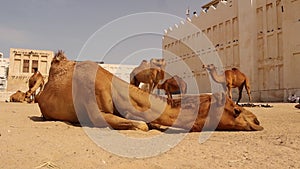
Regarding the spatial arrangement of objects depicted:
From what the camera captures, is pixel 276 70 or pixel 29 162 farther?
pixel 276 70

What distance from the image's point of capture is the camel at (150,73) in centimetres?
1138

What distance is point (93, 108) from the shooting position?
166 inches

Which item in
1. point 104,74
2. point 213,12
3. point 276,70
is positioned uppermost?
point 213,12

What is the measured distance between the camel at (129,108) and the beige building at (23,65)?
35.1 meters

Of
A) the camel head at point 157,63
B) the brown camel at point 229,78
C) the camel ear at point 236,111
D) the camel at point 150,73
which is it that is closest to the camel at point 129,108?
the camel ear at point 236,111

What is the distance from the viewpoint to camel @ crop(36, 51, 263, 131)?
13.4 ft

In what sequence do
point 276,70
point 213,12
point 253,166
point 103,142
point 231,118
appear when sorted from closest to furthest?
point 253,166 < point 103,142 < point 231,118 < point 276,70 < point 213,12

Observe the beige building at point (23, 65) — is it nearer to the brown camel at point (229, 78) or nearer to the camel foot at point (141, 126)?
the brown camel at point (229, 78)

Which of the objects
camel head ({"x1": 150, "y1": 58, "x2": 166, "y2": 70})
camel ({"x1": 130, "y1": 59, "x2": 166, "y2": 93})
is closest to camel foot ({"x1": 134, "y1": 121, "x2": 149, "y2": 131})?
camel ({"x1": 130, "y1": 59, "x2": 166, "y2": 93})

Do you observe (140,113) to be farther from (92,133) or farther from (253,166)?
(253,166)

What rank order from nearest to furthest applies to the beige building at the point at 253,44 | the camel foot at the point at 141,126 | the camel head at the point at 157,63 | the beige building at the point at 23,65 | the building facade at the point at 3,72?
the camel foot at the point at 141,126 < the camel head at the point at 157,63 < the beige building at the point at 253,44 < the beige building at the point at 23,65 < the building facade at the point at 3,72

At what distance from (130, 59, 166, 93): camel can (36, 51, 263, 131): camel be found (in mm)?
6688

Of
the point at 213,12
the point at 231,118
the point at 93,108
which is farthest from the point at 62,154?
the point at 213,12

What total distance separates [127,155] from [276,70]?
18.3 m
